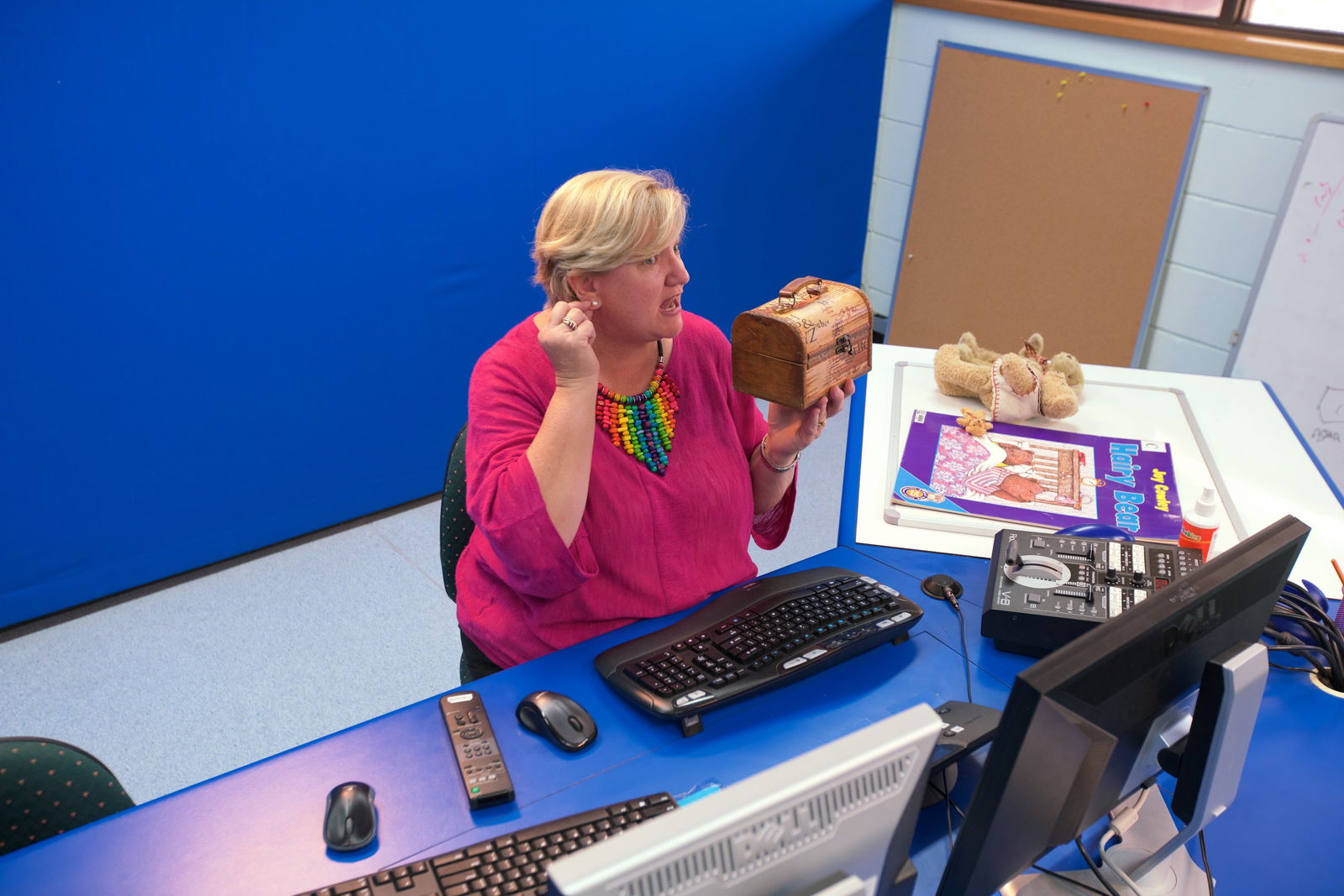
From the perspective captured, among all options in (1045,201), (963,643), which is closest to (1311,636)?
(963,643)

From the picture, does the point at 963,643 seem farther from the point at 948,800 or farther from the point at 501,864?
the point at 501,864

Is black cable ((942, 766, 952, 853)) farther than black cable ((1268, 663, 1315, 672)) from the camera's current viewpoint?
No

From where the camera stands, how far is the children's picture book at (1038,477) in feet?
6.14

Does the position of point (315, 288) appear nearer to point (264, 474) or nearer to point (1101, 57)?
point (264, 474)

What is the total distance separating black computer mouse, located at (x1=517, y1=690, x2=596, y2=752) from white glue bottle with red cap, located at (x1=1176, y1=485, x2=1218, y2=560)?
936 mm

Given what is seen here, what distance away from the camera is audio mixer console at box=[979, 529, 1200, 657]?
1.50 meters

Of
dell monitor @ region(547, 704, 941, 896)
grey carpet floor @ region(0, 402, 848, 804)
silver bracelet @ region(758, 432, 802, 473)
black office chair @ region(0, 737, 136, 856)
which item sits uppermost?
dell monitor @ region(547, 704, 941, 896)

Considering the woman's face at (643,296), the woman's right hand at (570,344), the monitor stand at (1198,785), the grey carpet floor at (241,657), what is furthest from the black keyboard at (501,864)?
the grey carpet floor at (241,657)

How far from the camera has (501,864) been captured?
116cm

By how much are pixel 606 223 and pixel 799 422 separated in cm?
43

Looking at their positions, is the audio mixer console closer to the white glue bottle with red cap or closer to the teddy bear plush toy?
the white glue bottle with red cap

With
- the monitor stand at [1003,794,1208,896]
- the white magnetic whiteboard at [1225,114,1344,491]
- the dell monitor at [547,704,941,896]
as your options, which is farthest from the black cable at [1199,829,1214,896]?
the white magnetic whiteboard at [1225,114,1344,491]

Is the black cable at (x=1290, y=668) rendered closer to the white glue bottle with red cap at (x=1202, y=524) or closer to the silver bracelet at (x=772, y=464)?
the white glue bottle with red cap at (x=1202, y=524)

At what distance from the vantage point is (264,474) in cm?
291
